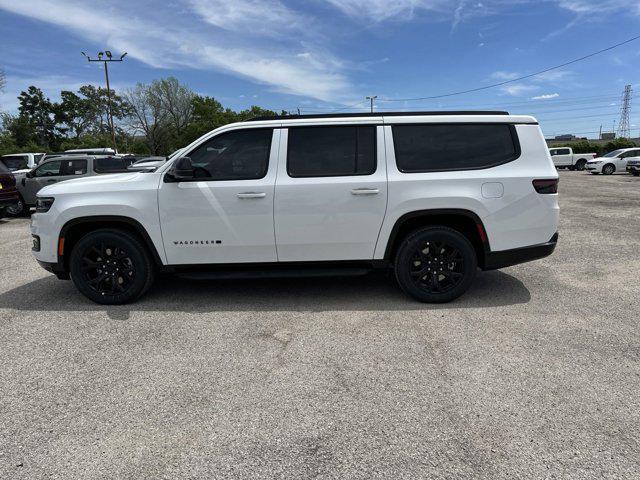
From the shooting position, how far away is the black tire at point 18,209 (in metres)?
11.5

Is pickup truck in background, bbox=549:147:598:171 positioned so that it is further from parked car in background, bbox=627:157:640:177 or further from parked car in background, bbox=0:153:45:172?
parked car in background, bbox=0:153:45:172

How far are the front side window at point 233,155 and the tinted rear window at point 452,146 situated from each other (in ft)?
4.55

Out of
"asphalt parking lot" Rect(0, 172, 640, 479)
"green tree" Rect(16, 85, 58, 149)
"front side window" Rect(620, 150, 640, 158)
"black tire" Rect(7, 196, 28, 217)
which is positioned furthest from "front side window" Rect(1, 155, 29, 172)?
"green tree" Rect(16, 85, 58, 149)

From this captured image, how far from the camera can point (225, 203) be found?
4.22 meters

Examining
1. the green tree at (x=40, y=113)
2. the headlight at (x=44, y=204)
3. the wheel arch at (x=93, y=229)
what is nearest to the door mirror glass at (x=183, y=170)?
the wheel arch at (x=93, y=229)

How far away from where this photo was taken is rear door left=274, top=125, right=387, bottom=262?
4.20 meters

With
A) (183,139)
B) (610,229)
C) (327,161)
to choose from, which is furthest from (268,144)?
(183,139)

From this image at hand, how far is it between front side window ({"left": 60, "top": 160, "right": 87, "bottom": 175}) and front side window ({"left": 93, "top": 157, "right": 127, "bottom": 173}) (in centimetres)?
28

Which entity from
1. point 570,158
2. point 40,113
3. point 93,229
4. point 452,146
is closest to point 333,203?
point 452,146

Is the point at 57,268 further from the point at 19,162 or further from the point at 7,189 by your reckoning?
the point at 19,162

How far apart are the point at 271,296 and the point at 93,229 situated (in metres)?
2.05

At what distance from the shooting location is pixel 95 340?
146 inches

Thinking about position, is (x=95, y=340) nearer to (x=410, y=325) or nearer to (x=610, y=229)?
(x=410, y=325)

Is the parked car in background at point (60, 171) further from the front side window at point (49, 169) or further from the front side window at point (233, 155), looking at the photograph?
the front side window at point (233, 155)
